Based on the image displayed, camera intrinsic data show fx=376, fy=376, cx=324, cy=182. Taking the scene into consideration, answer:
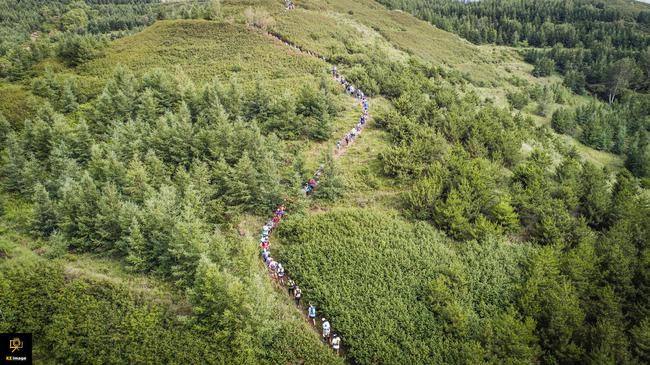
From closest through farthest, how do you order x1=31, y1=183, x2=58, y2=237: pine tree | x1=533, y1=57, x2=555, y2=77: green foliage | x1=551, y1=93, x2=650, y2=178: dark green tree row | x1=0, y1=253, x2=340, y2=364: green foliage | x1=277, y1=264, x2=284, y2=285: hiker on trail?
x1=0, y1=253, x2=340, y2=364: green foliage, x1=277, y1=264, x2=284, y2=285: hiker on trail, x1=31, y1=183, x2=58, y2=237: pine tree, x1=551, y1=93, x2=650, y2=178: dark green tree row, x1=533, y1=57, x2=555, y2=77: green foliage

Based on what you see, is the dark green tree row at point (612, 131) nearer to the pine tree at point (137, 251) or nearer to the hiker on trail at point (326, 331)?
the hiker on trail at point (326, 331)

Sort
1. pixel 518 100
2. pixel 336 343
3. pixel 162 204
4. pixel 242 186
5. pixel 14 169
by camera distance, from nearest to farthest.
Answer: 1. pixel 336 343
2. pixel 162 204
3. pixel 242 186
4. pixel 14 169
5. pixel 518 100

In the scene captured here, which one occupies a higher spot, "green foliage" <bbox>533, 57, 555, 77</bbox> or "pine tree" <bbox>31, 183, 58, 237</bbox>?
"pine tree" <bbox>31, 183, 58, 237</bbox>

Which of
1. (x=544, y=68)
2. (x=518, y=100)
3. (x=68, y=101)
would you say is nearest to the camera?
(x=68, y=101)

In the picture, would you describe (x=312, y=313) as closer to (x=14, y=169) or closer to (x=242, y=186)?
(x=242, y=186)

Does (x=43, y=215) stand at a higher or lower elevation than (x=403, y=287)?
lower

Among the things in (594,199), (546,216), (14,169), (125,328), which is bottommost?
(14,169)

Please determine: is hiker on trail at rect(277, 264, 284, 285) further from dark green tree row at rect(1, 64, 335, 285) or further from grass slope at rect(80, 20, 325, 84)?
grass slope at rect(80, 20, 325, 84)

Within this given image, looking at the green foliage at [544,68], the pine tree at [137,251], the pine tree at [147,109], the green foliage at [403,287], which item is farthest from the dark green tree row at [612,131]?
the pine tree at [137,251]

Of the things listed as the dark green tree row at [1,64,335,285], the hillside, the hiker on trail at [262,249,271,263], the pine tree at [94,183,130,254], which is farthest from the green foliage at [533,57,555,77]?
the pine tree at [94,183,130,254]
